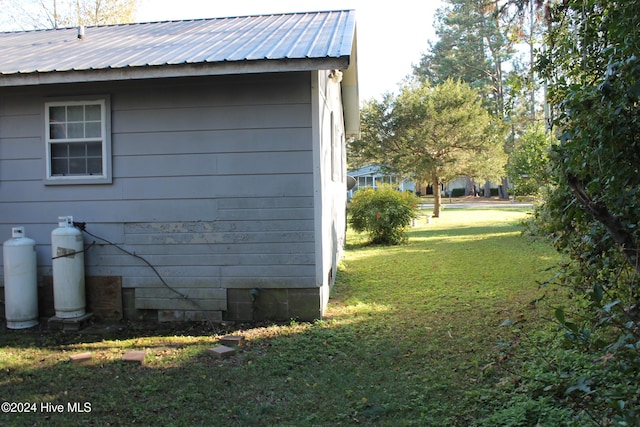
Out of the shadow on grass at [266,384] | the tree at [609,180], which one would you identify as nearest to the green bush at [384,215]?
the shadow on grass at [266,384]

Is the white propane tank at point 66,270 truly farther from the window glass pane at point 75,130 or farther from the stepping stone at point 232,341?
the stepping stone at point 232,341

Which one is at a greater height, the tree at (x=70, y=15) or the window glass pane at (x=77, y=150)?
the tree at (x=70, y=15)

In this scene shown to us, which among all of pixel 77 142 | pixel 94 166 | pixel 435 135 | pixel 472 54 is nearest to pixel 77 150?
pixel 77 142

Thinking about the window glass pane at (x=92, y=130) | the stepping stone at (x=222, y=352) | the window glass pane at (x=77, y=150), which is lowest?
the stepping stone at (x=222, y=352)

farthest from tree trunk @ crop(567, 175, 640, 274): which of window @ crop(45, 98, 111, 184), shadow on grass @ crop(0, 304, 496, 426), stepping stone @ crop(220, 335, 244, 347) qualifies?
window @ crop(45, 98, 111, 184)

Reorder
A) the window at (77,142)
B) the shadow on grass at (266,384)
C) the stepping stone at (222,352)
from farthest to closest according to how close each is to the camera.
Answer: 1. the window at (77,142)
2. the stepping stone at (222,352)
3. the shadow on grass at (266,384)

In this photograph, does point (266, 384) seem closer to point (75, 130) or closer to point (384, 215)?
point (75, 130)

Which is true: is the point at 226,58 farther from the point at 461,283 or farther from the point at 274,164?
the point at 461,283

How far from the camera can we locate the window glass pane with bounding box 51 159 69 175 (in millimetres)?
6148

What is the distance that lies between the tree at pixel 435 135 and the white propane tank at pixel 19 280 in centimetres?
1721

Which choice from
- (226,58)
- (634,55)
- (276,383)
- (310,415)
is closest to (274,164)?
(226,58)

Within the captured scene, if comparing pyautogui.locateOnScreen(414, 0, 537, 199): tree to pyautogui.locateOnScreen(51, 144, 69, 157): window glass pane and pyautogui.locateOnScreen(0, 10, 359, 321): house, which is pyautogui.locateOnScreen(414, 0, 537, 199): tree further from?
pyautogui.locateOnScreen(51, 144, 69, 157): window glass pane

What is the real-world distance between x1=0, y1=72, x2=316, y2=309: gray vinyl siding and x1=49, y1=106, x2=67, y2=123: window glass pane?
12 centimetres

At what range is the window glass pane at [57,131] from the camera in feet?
20.1
